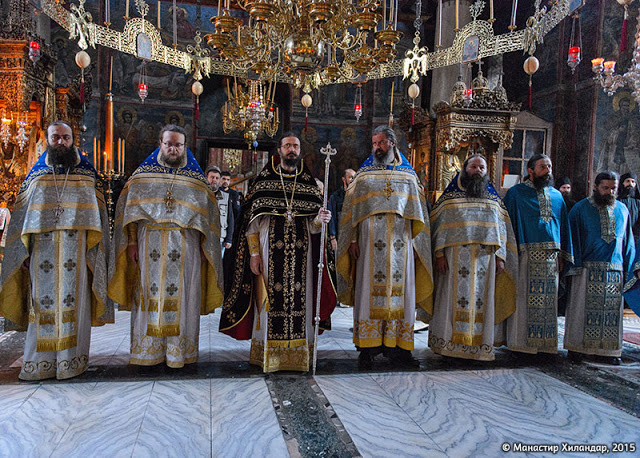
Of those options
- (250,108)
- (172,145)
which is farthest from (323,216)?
(250,108)

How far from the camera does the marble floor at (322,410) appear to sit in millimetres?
2592

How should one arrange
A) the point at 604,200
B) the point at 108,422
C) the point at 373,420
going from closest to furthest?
1. the point at 108,422
2. the point at 373,420
3. the point at 604,200

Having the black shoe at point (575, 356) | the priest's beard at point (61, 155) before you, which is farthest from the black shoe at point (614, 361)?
the priest's beard at point (61, 155)

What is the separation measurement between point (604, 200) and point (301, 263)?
117 inches

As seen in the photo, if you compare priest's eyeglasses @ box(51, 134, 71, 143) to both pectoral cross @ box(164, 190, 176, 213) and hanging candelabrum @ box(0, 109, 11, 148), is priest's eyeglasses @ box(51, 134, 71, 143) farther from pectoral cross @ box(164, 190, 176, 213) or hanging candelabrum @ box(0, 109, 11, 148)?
hanging candelabrum @ box(0, 109, 11, 148)

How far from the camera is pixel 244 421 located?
2.89 m

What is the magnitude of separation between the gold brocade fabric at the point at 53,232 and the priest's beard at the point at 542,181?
3.83m

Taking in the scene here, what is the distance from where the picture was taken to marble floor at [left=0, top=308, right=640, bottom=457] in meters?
2.59

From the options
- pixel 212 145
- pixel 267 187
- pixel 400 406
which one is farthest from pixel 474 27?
pixel 212 145

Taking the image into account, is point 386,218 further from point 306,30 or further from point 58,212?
point 58,212

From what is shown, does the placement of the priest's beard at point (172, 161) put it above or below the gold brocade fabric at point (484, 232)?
above

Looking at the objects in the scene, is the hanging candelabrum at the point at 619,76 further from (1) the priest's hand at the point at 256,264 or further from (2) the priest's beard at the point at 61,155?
(2) the priest's beard at the point at 61,155

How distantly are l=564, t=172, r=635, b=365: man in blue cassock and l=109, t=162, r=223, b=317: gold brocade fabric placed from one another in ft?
10.9

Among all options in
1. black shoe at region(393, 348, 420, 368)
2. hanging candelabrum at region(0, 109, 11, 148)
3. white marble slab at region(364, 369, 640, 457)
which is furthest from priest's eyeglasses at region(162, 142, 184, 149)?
hanging candelabrum at region(0, 109, 11, 148)
